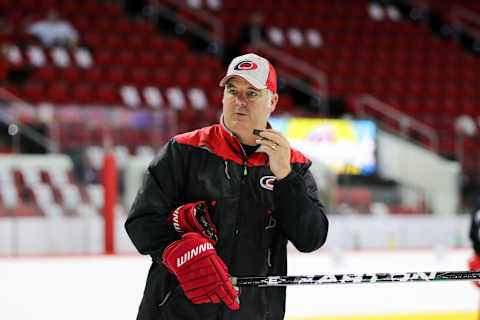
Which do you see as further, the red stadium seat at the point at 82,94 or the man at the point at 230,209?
the red stadium seat at the point at 82,94

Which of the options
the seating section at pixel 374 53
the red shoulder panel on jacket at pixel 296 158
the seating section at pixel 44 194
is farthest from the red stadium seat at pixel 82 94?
the red shoulder panel on jacket at pixel 296 158

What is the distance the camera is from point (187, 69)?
466 inches

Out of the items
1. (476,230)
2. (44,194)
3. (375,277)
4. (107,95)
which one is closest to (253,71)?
(375,277)

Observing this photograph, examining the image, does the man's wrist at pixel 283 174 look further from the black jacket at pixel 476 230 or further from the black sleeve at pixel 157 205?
the black jacket at pixel 476 230

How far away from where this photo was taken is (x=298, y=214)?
1.83 m

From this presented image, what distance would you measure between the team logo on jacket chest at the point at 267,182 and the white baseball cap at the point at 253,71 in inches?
Answer: 10.4

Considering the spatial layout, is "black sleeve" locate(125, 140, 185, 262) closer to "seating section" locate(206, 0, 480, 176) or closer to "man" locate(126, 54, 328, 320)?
"man" locate(126, 54, 328, 320)

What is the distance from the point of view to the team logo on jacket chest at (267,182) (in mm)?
1922

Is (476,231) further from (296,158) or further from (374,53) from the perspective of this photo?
(374,53)

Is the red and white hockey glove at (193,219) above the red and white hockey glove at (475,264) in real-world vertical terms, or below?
above

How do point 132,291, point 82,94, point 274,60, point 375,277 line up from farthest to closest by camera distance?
point 274,60 → point 82,94 → point 132,291 → point 375,277

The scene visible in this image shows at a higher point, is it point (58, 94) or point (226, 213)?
point (58, 94)

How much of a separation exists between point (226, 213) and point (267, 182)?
155mm

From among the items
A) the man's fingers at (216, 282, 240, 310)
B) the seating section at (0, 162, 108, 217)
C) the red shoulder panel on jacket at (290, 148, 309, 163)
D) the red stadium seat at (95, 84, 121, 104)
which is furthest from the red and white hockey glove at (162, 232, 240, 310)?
the red stadium seat at (95, 84, 121, 104)
